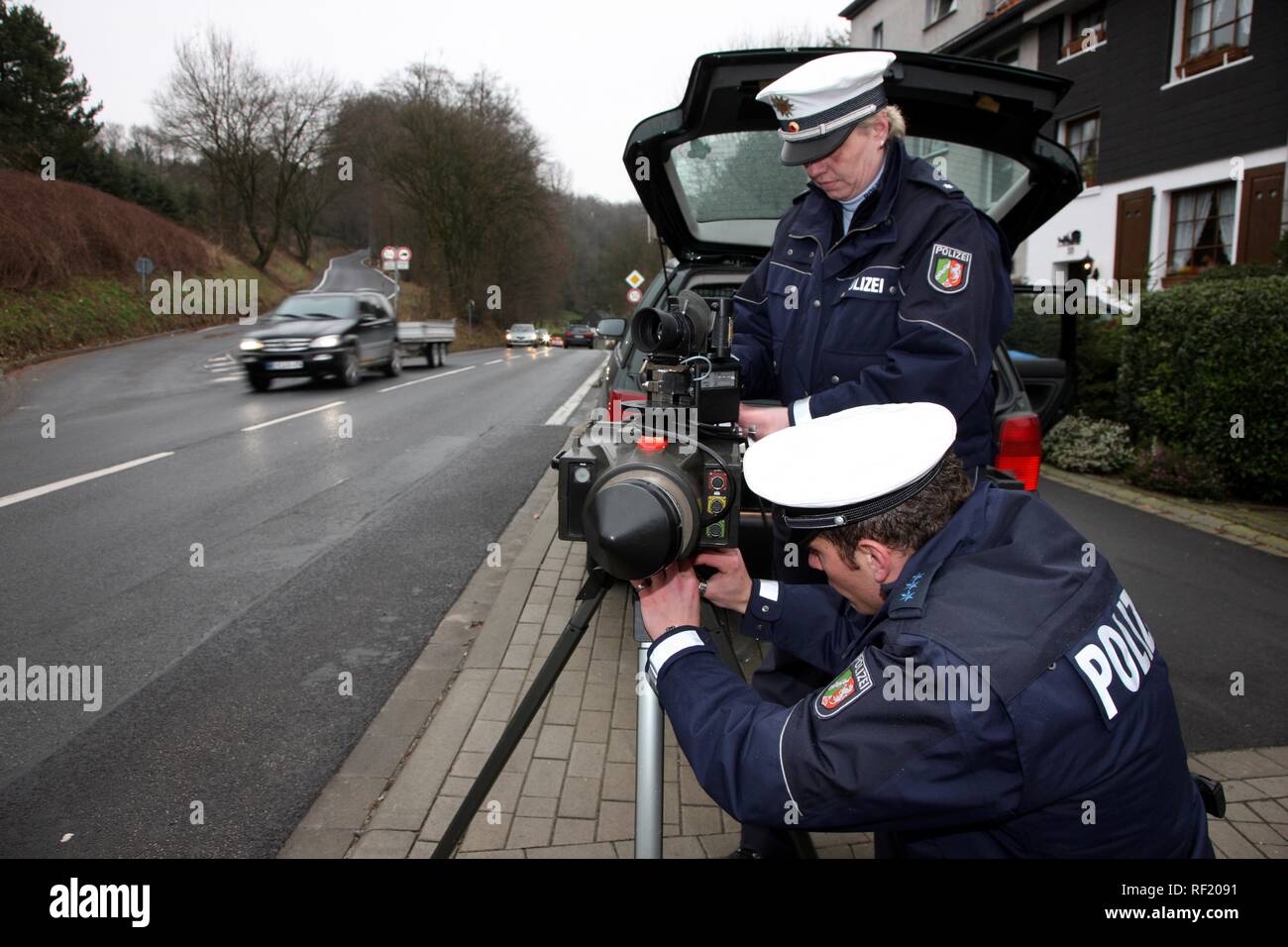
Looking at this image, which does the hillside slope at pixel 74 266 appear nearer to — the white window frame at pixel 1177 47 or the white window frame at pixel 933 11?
the white window frame at pixel 1177 47

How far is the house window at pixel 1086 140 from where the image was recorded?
2017 cm

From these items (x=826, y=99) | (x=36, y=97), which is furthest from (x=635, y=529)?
(x=36, y=97)

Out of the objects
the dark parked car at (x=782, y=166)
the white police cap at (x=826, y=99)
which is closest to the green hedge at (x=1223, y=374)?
the dark parked car at (x=782, y=166)

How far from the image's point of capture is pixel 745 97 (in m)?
3.09

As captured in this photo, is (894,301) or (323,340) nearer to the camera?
(894,301)

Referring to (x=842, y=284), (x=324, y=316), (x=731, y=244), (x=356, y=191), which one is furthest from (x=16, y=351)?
(x=356, y=191)

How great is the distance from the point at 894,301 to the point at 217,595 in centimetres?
397

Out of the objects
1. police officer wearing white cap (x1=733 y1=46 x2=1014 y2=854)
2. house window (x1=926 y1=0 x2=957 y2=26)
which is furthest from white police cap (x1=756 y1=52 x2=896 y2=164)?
house window (x1=926 y1=0 x2=957 y2=26)

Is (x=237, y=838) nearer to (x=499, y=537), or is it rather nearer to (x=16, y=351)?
(x=499, y=537)

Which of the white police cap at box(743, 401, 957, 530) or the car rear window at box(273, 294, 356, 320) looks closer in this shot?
the white police cap at box(743, 401, 957, 530)

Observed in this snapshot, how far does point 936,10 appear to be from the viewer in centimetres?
2877

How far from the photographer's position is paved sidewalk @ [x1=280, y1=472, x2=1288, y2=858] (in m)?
2.65

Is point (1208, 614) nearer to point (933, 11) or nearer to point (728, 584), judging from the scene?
point (728, 584)

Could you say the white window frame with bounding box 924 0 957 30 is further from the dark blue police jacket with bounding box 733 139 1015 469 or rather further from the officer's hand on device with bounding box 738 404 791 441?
the officer's hand on device with bounding box 738 404 791 441
